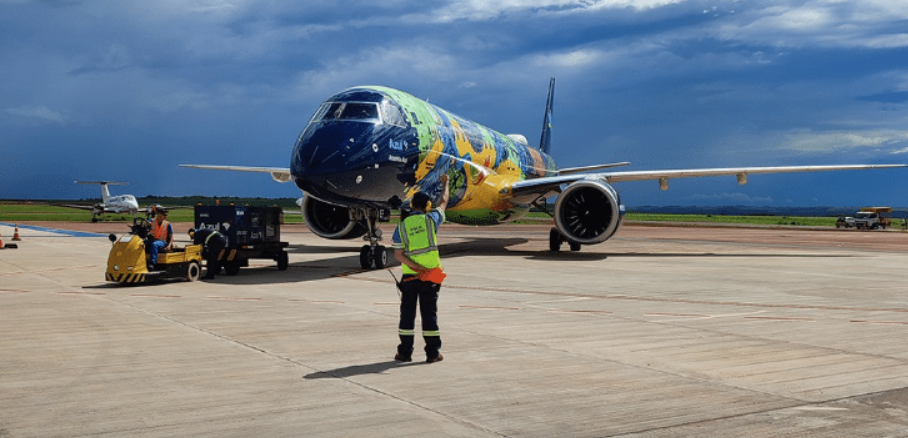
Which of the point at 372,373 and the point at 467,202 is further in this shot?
the point at 467,202

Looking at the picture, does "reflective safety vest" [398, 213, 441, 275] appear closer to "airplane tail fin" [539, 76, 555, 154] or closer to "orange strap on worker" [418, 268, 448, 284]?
"orange strap on worker" [418, 268, 448, 284]

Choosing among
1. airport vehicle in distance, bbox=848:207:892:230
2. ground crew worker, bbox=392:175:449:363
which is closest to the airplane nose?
ground crew worker, bbox=392:175:449:363

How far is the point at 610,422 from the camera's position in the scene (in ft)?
18.7

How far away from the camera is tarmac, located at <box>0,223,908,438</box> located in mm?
5707

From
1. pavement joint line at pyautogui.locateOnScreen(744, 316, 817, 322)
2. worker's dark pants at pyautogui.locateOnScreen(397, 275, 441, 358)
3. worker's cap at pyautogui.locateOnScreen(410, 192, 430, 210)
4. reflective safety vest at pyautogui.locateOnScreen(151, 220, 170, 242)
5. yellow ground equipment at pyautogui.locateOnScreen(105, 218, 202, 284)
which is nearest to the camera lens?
worker's dark pants at pyautogui.locateOnScreen(397, 275, 441, 358)

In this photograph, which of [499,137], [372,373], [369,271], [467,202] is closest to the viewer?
[372,373]

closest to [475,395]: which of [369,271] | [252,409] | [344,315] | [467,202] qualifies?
[252,409]

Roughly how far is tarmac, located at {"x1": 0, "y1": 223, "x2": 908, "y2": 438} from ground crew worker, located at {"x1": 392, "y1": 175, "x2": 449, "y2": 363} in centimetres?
21

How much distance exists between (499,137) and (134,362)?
2148cm

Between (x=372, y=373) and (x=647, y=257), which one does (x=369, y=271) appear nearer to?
(x=647, y=257)

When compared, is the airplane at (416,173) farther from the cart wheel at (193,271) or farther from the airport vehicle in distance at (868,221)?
the airport vehicle in distance at (868,221)

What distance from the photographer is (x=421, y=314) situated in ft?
26.2

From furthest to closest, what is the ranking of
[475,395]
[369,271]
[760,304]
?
[369,271] → [760,304] → [475,395]

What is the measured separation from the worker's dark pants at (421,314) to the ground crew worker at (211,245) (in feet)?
33.3
